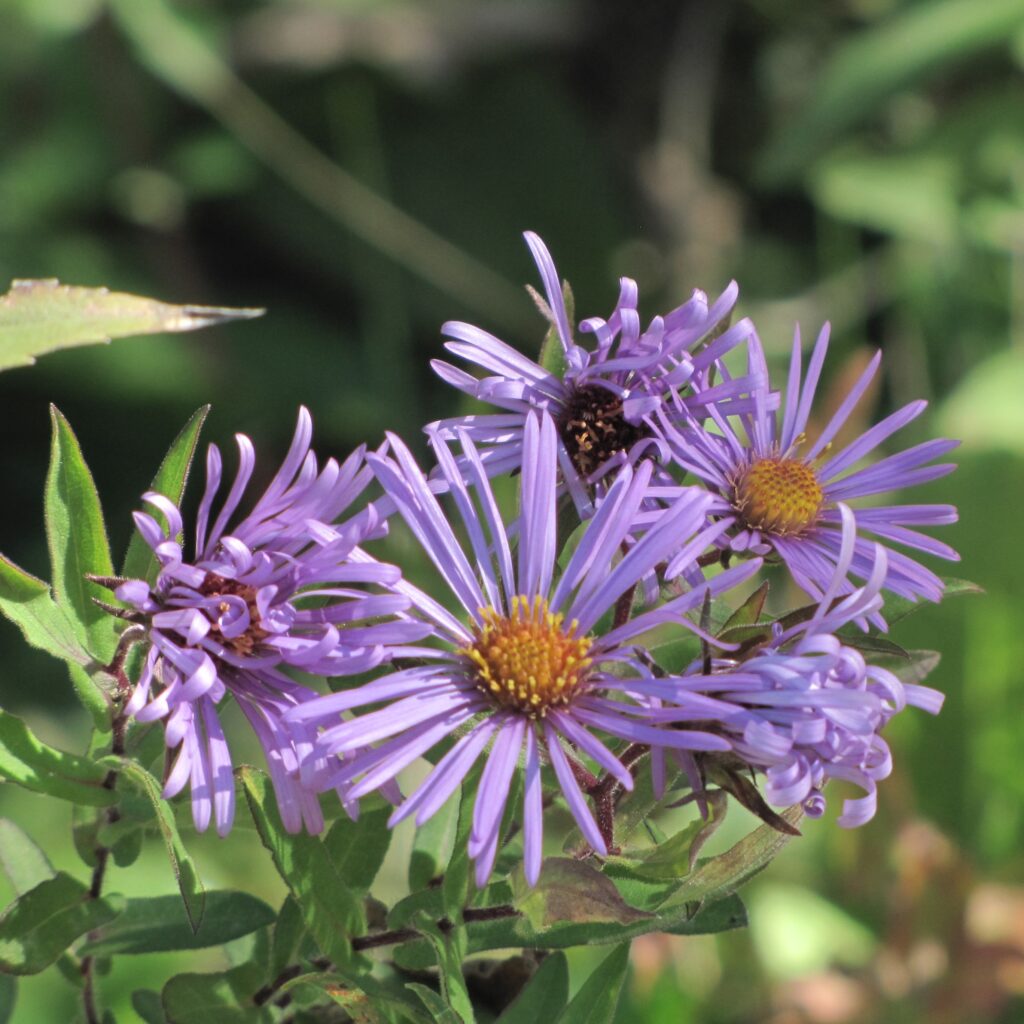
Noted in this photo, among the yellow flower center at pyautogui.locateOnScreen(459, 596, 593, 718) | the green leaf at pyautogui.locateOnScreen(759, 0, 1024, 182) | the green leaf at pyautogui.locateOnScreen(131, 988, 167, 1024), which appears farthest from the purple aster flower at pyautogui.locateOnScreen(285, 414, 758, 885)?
the green leaf at pyautogui.locateOnScreen(759, 0, 1024, 182)

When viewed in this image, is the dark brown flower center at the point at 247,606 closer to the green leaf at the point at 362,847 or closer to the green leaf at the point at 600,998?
the green leaf at the point at 362,847

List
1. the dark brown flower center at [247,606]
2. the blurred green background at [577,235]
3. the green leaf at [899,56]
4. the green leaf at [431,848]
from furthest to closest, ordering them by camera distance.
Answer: the green leaf at [899,56] → the blurred green background at [577,235] → the green leaf at [431,848] → the dark brown flower center at [247,606]

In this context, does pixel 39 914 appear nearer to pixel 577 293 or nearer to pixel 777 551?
pixel 777 551

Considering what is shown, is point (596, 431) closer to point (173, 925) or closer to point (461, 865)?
point (461, 865)

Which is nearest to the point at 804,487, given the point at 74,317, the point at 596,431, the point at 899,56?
the point at 596,431

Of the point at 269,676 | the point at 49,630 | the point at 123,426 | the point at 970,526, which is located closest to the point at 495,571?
the point at 269,676

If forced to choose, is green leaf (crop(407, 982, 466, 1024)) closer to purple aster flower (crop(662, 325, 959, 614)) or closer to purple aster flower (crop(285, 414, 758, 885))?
purple aster flower (crop(285, 414, 758, 885))

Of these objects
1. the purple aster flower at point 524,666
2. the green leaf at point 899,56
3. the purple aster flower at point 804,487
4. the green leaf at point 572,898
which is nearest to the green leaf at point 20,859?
the purple aster flower at point 524,666
